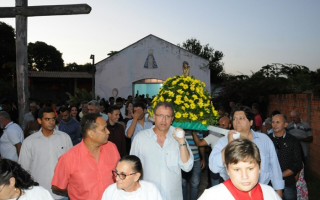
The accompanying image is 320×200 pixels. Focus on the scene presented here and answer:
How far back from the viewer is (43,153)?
15.6 ft

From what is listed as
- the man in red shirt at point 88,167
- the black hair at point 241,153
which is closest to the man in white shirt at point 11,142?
the man in red shirt at point 88,167

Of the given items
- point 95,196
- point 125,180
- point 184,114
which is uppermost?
point 184,114

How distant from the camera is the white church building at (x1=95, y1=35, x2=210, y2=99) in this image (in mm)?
26016

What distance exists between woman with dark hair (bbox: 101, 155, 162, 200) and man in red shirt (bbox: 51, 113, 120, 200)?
432 mm

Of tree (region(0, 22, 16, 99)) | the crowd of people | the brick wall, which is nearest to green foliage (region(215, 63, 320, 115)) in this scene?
the brick wall

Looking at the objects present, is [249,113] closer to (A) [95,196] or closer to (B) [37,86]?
(A) [95,196]

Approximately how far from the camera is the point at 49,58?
5981 cm

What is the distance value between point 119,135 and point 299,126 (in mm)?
4310

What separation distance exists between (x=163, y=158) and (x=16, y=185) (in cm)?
175

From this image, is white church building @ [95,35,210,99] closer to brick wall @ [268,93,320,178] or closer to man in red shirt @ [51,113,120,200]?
brick wall @ [268,93,320,178]

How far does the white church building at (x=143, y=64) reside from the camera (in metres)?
26.0

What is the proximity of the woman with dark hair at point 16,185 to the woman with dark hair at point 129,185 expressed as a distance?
608mm

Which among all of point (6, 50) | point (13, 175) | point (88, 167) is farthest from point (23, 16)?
point (6, 50)

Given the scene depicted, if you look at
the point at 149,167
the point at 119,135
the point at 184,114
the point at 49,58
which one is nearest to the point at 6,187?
the point at 149,167
